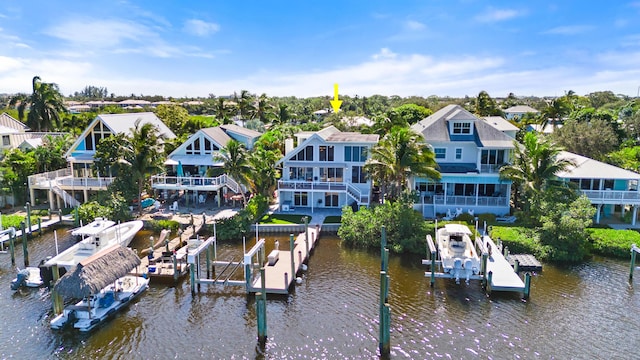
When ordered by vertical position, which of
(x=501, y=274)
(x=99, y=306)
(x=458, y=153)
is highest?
(x=458, y=153)

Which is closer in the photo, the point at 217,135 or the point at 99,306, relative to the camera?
the point at 99,306

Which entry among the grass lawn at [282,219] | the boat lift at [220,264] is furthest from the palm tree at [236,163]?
the boat lift at [220,264]

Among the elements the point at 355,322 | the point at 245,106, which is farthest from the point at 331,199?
the point at 245,106

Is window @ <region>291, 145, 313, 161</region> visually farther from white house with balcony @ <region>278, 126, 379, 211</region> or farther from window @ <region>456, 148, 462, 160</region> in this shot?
window @ <region>456, 148, 462, 160</region>

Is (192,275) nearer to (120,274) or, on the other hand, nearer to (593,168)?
(120,274)

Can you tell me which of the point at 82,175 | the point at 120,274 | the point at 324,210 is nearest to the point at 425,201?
the point at 324,210

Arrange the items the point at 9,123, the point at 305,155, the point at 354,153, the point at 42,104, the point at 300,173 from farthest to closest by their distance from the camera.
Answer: the point at 42,104, the point at 9,123, the point at 300,173, the point at 305,155, the point at 354,153

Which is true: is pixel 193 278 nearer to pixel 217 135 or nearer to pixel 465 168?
pixel 217 135
